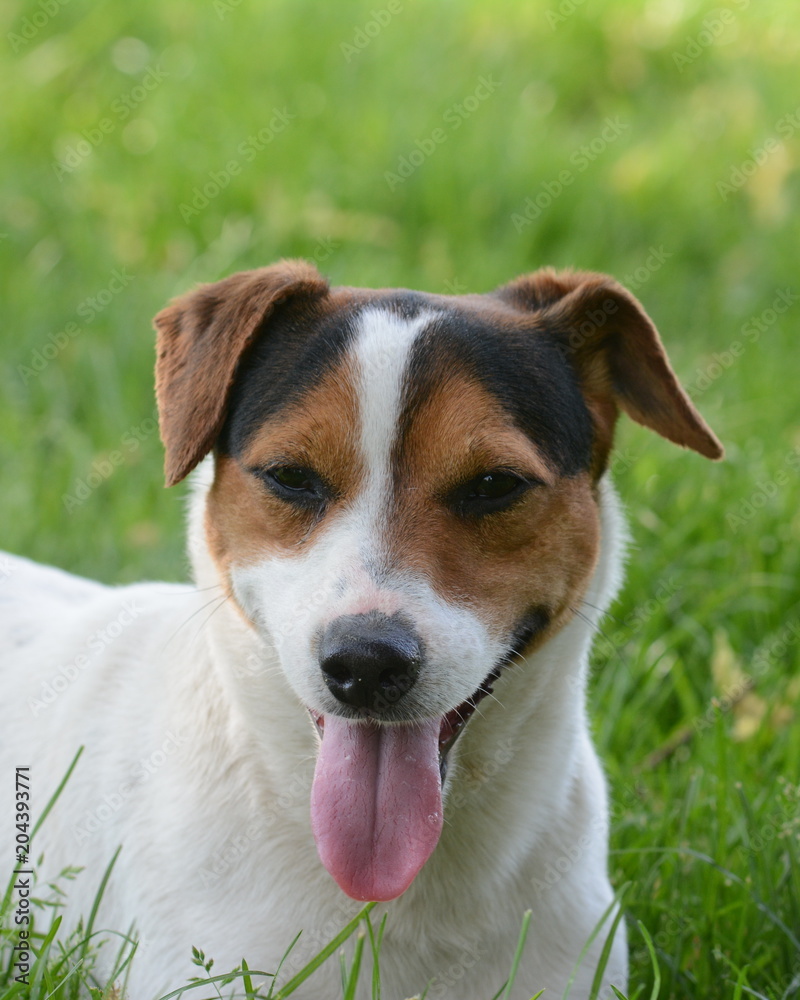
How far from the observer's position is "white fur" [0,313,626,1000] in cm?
284

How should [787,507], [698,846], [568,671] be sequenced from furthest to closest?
[787,507] < [698,846] < [568,671]

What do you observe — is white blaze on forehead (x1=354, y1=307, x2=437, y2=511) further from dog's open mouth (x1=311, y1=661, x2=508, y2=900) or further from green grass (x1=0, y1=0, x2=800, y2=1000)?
green grass (x1=0, y1=0, x2=800, y2=1000)

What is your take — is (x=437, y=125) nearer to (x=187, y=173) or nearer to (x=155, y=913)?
(x=187, y=173)

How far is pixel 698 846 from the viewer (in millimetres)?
3879

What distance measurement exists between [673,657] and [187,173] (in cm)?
442

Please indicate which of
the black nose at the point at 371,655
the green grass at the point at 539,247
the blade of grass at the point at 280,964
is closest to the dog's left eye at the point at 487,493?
the black nose at the point at 371,655

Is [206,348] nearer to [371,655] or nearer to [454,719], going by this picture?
[371,655]

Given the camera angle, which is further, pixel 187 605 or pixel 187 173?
pixel 187 173

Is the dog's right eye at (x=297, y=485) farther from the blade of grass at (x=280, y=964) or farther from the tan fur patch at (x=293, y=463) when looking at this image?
the blade of grass at (x=280, y=964)

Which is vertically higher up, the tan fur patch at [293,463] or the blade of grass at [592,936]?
the tan fur patch at [293,463]

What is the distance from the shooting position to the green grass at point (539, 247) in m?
4.16

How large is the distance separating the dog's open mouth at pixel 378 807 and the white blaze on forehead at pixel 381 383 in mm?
560

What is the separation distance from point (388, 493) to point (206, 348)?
0.67 metres

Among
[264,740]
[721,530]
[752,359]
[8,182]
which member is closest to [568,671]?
[264,740]
